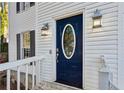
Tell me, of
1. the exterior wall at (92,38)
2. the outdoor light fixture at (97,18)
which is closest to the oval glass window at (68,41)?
the exterior wall at (92,38)

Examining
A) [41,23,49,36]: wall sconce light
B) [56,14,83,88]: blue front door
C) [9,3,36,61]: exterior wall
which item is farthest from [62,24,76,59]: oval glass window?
[9,3,36,61]: exterior wall

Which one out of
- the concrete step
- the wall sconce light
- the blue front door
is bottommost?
the concrete step

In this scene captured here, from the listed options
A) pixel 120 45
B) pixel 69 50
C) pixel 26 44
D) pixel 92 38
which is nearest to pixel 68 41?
pixel 69 50

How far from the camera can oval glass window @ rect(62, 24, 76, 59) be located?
5.78 m

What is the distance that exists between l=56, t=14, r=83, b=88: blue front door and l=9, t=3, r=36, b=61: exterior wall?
2.94 m

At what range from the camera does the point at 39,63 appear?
6551 millimetres

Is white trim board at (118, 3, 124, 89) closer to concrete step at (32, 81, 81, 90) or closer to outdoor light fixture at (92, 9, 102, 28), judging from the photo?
outdoor light fixture at (92, 9, 102, 28)

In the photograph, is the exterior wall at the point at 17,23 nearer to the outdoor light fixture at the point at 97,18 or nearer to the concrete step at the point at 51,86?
the concrete step at the point at 51,86

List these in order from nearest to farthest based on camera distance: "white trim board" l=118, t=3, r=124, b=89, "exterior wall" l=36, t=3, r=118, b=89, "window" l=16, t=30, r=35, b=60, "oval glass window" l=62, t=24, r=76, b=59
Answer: "white trim board" l=118, t=3, r=124, b=89 → "exterior wall" l=36, t=3, r=118, b=89 → "oval glass window" l=62, t=24, r=76, b=59 → "window" l=16, t=30, r=35, b=60

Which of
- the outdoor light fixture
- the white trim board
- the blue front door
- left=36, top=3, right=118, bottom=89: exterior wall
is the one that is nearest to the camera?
the white trim board

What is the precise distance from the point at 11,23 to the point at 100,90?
8015mm

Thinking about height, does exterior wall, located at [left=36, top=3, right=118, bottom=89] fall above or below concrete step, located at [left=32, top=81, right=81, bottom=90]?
above

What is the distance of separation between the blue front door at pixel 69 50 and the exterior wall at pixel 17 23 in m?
2.94

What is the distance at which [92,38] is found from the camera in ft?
16.8
